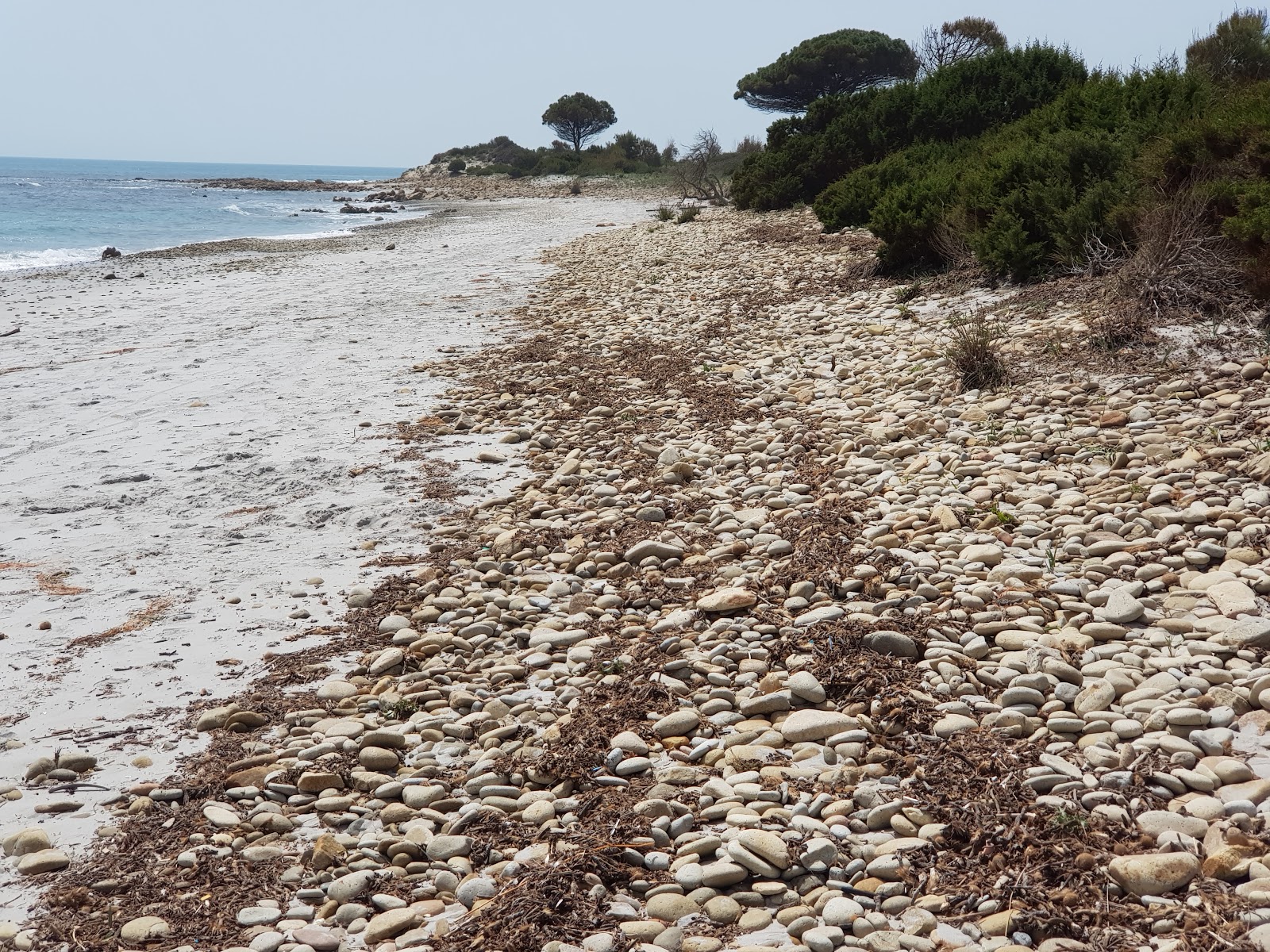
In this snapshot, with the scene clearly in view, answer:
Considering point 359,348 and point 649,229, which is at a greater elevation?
point 649,229

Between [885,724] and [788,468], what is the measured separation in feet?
9.10

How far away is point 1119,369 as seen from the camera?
5.91 m

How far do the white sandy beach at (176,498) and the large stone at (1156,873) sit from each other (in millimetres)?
3083

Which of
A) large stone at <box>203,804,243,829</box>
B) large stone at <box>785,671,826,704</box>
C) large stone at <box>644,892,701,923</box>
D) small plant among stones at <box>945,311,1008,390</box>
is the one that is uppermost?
small plant among stones at <box>945,311,1008,390</box>

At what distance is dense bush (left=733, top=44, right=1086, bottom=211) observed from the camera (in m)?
15.8

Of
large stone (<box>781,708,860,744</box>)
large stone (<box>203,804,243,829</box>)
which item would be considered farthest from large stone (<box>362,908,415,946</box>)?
large stone (<box>781,708,860,744</box>)

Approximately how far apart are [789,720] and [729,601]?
92 cm

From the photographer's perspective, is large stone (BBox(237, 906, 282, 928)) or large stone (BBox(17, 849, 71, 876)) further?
large stone (BBox(17, 849, 71, 876))

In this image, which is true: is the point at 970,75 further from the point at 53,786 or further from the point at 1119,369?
the point at 53,786

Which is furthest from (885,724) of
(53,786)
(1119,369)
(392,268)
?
(392,268)

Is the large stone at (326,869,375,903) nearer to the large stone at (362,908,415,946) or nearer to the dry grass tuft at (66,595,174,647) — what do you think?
the large stone at (362,908,415,946)

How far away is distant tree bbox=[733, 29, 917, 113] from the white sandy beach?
37371 millimetres

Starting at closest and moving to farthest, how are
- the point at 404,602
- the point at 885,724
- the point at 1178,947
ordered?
the point at 1178,947 < the point at 885,724 < the point at 404,602

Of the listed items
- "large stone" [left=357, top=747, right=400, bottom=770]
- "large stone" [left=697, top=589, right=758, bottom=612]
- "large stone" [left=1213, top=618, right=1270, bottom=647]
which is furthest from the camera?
"large stone" [left=697, top=589, right=758, bottom=612]
